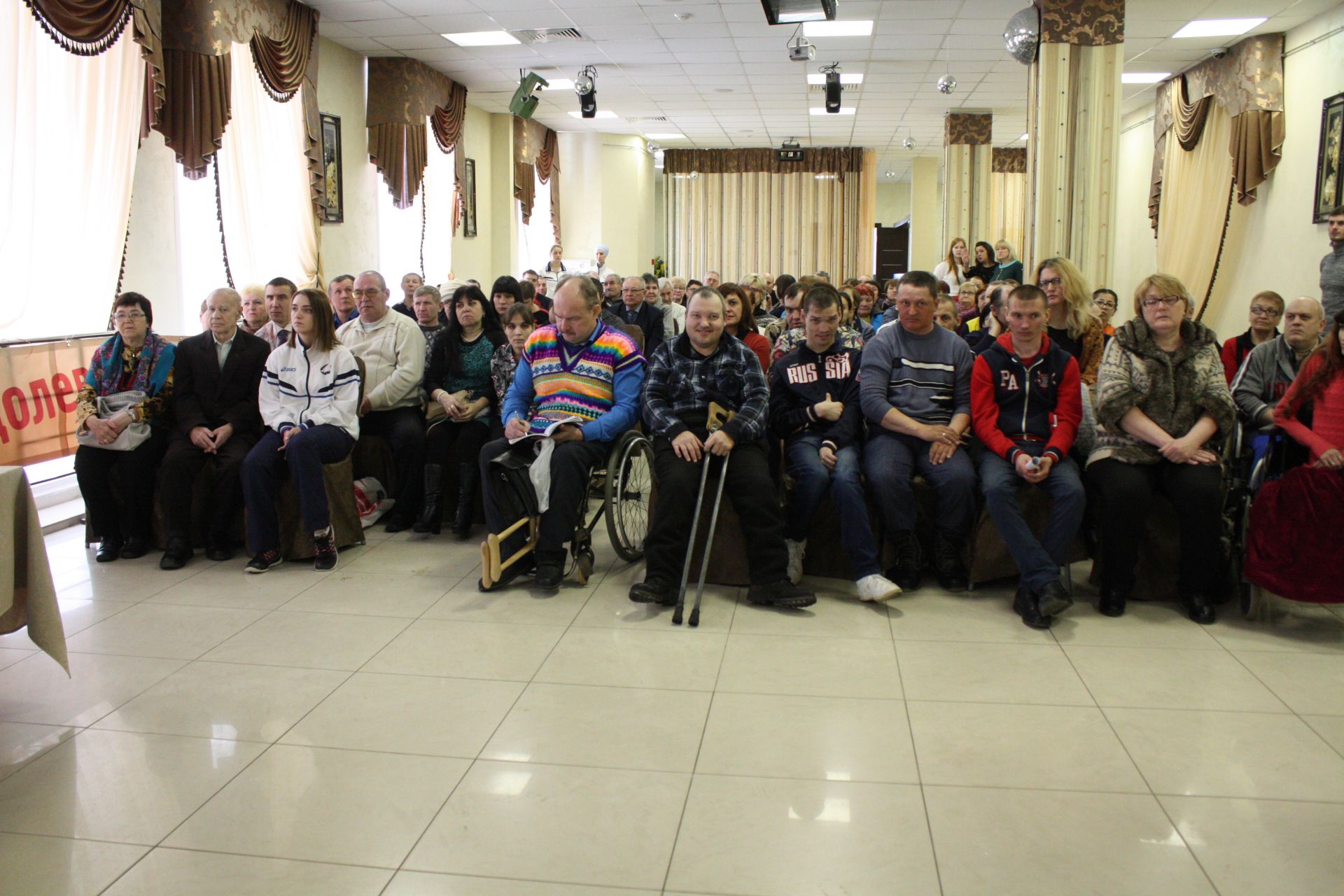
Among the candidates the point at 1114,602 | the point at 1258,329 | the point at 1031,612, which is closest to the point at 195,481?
the point at 1031,612

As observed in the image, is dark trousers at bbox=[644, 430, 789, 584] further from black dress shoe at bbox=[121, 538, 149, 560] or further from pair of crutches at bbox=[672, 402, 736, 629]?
black dress shoe at bbox=[121, 538, 149, 560]

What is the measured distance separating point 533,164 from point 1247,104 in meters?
7.87

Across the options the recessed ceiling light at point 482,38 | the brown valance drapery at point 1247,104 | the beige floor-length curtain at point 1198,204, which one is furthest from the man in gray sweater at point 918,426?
the beige floor-length curtain at point 1198,204

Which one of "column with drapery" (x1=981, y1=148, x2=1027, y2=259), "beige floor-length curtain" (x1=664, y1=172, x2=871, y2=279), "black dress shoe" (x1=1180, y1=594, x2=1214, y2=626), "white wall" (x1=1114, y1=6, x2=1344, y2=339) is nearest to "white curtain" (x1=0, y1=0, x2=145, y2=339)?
"black dress shoe" (x1=1180, y1=594, x2=1214, y2=626)

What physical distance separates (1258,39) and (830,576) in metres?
7.23

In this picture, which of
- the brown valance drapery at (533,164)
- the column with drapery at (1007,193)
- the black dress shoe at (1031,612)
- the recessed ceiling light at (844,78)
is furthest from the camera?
the column with drapery at (1007,193)

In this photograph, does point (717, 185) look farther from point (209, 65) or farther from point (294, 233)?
point (209, 65)

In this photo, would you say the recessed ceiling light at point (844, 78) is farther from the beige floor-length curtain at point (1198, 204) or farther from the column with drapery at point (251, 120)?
the column with drapery at point (251, 120)

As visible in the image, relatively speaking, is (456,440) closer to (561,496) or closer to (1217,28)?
(561,496)

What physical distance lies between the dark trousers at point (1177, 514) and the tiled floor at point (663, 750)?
157 millimetres

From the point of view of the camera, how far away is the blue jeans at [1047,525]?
332cm

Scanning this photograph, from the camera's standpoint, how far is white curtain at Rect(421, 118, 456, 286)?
32.7 feet

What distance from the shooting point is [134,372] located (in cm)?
425

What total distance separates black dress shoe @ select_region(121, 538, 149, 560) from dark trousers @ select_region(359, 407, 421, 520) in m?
1.02
